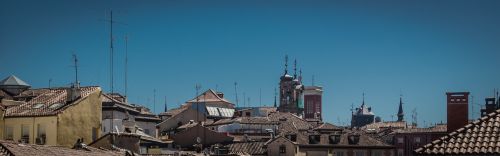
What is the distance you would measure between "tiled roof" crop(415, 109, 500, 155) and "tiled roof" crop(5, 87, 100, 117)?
93.3 ft

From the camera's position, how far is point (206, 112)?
11081 centimetres

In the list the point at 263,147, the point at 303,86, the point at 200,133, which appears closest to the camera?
the point at 263,147

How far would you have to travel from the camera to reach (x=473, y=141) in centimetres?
2005

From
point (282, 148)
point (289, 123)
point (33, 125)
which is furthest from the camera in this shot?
point (289, 123)

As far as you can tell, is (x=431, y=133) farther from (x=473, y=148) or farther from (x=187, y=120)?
(x=473, y=148)

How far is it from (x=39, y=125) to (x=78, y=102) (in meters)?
2.41

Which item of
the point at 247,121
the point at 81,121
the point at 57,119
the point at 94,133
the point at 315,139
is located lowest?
the point at 315,139

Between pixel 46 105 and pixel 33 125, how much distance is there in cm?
179

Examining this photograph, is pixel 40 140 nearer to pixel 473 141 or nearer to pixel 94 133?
pixel 94 133

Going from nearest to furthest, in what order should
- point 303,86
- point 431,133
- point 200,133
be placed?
point 200,133 < point 431,133 < point 303,86

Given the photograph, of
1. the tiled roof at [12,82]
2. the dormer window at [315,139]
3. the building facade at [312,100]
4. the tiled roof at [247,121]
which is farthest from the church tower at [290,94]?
the tiled roof at [12,82]

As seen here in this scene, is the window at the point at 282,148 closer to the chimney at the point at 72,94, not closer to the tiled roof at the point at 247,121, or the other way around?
the tiled roof at the point at 247,121

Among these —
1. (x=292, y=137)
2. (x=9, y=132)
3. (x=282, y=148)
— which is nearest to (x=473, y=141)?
(x=9, y=132)

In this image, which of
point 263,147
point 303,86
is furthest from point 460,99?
point 303,86
